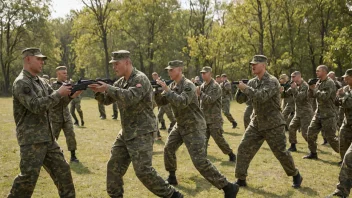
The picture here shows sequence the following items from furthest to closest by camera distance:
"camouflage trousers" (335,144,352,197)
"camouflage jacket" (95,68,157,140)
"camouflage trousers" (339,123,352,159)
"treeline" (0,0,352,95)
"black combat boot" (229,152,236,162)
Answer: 1. "treeline" (0,0,352,95)
2. "black combat boot" (229,152,236,162)
3. "camouflage trousers" (339,123,352,159)
4. "camouflage trousers" (335,144,352,197)
5. "camouflage jacket" (95,68,157,140)

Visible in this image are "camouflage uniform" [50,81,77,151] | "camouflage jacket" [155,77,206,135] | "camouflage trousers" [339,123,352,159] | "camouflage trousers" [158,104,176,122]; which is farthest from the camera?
"camouflage trousers" [158,104,176,122]

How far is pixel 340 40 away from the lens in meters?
18.6

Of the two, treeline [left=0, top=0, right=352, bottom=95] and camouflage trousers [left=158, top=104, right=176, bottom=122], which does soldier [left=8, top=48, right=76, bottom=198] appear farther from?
treeline [left=0, top=0, right=352, bottom=95]

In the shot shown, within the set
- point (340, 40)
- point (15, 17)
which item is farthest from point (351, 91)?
point (15, 17)

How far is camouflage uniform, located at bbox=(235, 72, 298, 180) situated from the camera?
6520mm

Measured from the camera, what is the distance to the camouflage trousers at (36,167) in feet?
Answer: 15.6

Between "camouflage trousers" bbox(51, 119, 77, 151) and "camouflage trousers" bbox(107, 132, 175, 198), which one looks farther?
"camouflage trousers" bbox(51, 119, 77, 151)

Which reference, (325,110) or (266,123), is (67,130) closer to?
(266,123)

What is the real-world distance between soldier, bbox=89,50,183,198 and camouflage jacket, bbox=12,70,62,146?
0.74m

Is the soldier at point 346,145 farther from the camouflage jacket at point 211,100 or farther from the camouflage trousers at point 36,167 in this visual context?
the camouflage trousers at point 36,167

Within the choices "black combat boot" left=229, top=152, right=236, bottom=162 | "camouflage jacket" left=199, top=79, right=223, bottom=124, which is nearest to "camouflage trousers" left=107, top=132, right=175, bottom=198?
"camouflage jacket" left=199, top=79, right=223, bottom=124

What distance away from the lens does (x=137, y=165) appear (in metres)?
4.98

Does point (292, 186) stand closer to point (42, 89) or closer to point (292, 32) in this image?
point (42, 89)

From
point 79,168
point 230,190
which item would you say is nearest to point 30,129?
point 230,190
